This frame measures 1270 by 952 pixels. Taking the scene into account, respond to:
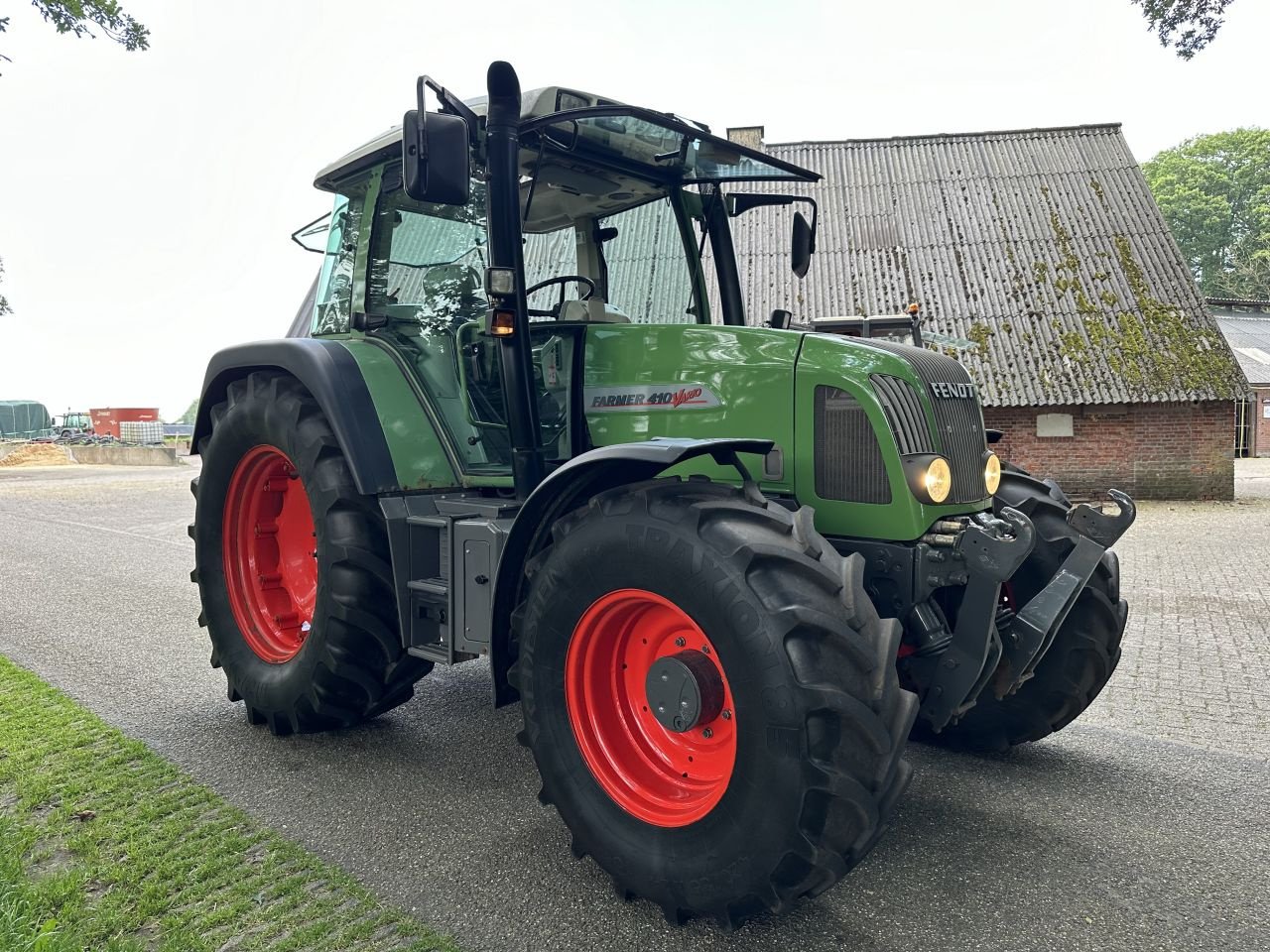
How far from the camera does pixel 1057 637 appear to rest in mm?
3684

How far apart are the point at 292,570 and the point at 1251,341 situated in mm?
41021

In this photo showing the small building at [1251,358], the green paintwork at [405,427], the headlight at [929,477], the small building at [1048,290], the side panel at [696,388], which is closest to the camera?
the headlight at [929,477]

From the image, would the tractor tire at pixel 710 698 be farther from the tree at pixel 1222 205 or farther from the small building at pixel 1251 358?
the tree at pixel 1222 205

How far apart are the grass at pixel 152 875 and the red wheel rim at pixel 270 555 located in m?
0.78

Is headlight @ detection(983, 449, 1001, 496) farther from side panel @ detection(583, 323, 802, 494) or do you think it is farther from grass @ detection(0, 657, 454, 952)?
grass @ detection(0, 657, 454, 952)

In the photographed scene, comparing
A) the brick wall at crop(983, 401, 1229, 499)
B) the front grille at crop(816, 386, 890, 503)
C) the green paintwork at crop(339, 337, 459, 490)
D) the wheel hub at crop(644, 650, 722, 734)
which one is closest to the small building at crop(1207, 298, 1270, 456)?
the brick wall at crop(983, 401, 1229, 499)

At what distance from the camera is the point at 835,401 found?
3.06m

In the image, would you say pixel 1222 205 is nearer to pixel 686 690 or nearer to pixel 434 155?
pixel 434 155

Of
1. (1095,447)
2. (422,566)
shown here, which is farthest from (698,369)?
(1095,447)

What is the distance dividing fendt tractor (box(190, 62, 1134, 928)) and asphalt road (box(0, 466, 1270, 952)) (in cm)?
21

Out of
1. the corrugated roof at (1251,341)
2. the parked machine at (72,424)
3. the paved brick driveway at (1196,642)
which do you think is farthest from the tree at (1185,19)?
the parked machine at (72,424)

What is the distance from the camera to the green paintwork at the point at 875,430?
2.98 metres

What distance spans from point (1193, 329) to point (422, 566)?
52.2 ft

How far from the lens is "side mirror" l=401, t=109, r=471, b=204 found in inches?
118
